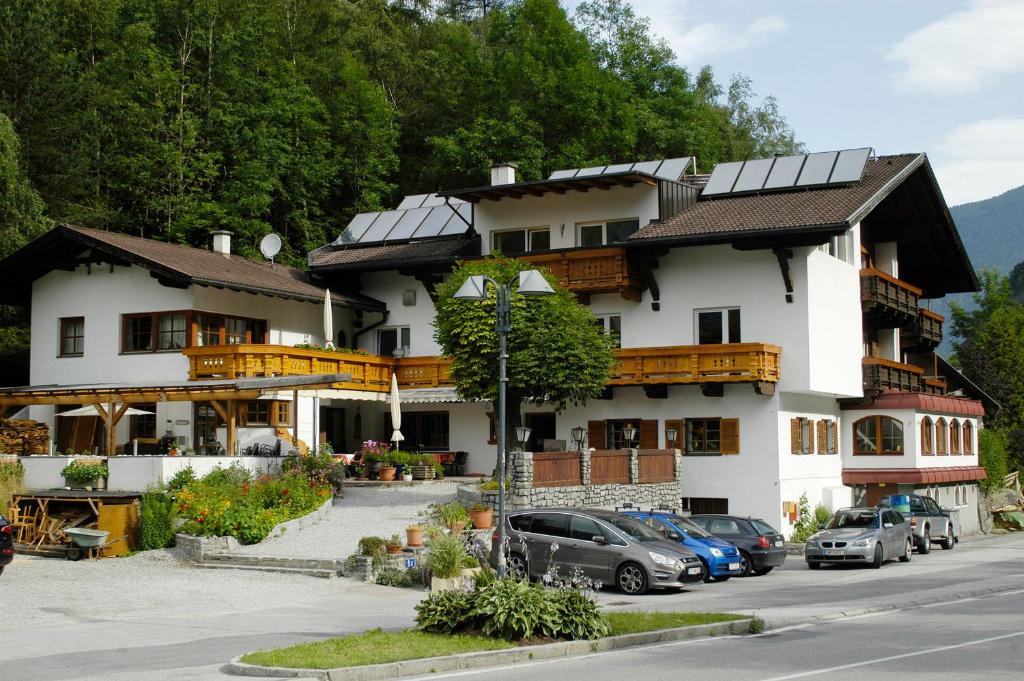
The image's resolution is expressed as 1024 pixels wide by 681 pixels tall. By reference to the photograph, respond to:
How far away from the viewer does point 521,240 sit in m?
41.5

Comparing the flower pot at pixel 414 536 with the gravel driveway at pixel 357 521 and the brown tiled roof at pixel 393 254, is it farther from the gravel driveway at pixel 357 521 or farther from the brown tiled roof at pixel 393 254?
the brown tiled roof at pixel 393 254

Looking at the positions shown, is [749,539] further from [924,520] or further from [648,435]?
[648,435]

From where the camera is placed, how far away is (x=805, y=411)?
1550 inches

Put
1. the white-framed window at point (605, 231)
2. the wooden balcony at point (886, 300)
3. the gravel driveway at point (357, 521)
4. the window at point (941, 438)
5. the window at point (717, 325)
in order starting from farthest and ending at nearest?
the window at point (941, 438) < the wooden balcony at point (886, 300) < the white-framed window at point (605, 231) < the window at point (717, 325) < the gravel driveway at point (357, 521)

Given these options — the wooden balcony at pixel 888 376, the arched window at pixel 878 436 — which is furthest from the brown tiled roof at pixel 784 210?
the arched window at pixel 878 436

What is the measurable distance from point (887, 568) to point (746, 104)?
177 ft

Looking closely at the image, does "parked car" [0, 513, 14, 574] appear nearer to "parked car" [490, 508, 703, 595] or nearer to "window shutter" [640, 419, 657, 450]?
"parked car" [490, 508, 703, 595]

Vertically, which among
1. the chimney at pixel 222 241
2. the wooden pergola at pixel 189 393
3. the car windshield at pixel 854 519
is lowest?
the car windshield at pixel 854 519

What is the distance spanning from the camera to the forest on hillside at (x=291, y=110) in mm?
50031

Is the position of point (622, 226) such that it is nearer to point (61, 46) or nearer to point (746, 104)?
point (61, 46)

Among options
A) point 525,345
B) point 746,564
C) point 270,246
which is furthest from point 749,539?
point 270,246

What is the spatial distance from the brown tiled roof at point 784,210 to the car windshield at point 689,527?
11.6 metres

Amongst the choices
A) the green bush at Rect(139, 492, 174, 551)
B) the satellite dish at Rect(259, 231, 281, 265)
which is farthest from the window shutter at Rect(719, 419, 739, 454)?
the green bush at Rect(139, 492, 174, 551)

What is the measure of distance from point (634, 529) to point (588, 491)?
320 inches
